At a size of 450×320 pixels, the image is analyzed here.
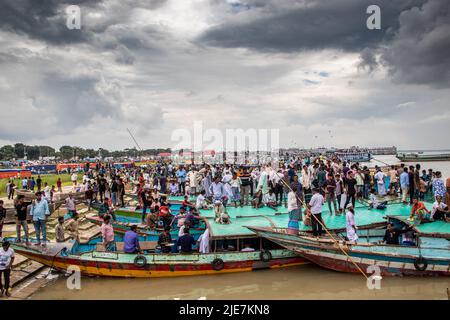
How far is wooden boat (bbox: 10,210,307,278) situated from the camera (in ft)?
36.5

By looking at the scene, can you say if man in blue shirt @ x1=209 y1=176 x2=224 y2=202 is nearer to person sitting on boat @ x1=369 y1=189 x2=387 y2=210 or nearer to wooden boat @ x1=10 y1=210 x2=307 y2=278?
wooden boat @ x1=10 y1=210 x2=307 y2=278

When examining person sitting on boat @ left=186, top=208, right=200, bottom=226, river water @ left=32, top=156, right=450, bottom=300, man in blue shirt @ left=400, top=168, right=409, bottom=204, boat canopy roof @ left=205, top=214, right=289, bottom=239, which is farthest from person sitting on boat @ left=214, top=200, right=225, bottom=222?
man in blue shirt @ left=400, top=168, right=409, bottom=204

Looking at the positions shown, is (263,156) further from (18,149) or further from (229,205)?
(18,149)

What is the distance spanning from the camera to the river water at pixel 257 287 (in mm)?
10250

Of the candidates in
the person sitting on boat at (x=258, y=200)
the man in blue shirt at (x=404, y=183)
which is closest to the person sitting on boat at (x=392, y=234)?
the man in blue shirt at (x=404, y=183)

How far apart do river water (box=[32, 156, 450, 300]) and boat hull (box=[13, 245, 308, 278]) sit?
22 cm

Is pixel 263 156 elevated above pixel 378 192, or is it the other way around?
→ pixel 263 156

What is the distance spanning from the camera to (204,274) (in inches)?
449

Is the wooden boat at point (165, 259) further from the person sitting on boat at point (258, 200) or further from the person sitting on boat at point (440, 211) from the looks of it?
the person sitting on boat at point (440, 211)

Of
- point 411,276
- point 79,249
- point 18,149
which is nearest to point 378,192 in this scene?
point 411,276

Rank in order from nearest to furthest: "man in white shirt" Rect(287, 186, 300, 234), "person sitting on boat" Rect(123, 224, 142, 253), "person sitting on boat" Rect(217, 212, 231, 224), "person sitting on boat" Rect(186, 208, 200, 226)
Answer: "person sitting on boat" Rect(123, 224, 142, 253)
"man in white shirt" Rect(287, 186, 300, 234)
"person sitting on boat" Rect(217, 212, 231, 224)
"person sitting on boat" Rect(186, 208, 200, 226)

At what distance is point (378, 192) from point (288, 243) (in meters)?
7.15

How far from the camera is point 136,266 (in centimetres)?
1115

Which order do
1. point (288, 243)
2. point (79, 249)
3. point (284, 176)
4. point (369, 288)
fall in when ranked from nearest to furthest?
point (369, 288), point (288, 243), point (79, 249), point (284, 176)
